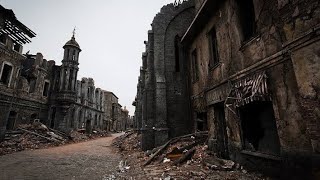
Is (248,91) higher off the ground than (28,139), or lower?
higher

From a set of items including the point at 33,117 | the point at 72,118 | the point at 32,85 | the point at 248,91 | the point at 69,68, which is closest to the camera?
the point at 248,91

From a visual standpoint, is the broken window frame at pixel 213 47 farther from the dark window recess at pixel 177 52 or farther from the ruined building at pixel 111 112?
the ruined building at pixel 111 112

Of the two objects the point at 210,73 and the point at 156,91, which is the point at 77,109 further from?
the point at 210,73

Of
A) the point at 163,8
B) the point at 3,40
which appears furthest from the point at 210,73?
the point at 3,40

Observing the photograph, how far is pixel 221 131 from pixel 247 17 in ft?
15.0

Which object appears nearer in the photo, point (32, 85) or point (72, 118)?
point (32, 85)

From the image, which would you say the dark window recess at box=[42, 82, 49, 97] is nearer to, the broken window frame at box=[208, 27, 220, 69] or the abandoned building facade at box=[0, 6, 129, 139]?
the abandoned building facade at box=[0, 6, 129, 139]

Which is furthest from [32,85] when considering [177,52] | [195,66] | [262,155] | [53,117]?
[262,155]

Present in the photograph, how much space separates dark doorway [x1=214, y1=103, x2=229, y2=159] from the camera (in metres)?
7.61

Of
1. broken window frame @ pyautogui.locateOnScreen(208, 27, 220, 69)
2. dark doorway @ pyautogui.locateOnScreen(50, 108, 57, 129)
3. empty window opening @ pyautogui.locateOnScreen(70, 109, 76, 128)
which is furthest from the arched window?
broken window frame @ pyautogui.locateOnScreen(208, 27, 220, 69)

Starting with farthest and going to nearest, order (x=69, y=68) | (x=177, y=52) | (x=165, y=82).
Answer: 1. (x=69, y=68)
2. (x=177, y=52)
3. (x=165, y=82)

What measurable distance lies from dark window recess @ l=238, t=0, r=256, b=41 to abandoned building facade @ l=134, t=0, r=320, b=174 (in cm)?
3

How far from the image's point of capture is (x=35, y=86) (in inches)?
842

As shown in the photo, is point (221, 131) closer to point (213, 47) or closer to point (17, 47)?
point (213, 47)
